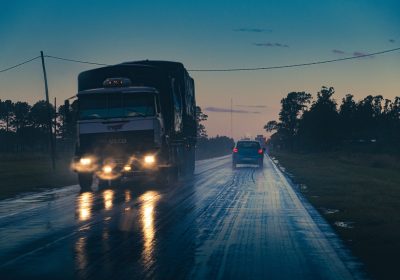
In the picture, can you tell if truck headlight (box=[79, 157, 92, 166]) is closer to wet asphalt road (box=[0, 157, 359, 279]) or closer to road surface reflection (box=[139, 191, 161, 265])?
road surface reflection (box=[139, 191, 161, 265])

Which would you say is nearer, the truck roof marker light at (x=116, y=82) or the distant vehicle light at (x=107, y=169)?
the distant vehicle light at (x=107, y=169)

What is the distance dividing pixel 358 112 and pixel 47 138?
78.9m

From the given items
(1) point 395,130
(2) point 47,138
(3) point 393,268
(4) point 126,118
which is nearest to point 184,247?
(3) point 393,268

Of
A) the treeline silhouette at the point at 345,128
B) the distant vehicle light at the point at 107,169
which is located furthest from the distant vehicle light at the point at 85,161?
the treeline silhouette at the point at 345,128

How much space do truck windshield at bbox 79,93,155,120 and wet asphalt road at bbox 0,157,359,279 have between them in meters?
4.14

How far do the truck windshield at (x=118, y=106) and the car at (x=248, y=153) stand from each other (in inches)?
765

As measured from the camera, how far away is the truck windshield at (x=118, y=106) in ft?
63.6

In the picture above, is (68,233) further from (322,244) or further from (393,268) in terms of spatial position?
(393,268)

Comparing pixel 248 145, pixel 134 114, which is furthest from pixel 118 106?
pixel 248 145

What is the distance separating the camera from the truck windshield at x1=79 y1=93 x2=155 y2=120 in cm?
1938

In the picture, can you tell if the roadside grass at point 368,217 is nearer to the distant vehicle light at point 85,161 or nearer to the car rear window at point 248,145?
the distant vehicle light at point 85,161

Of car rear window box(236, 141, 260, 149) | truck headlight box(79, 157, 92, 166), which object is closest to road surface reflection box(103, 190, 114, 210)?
truck headlight box(79, 157, 92, 166)

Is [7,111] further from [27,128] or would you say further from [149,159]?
[149,159]

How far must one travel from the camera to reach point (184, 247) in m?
8.50
